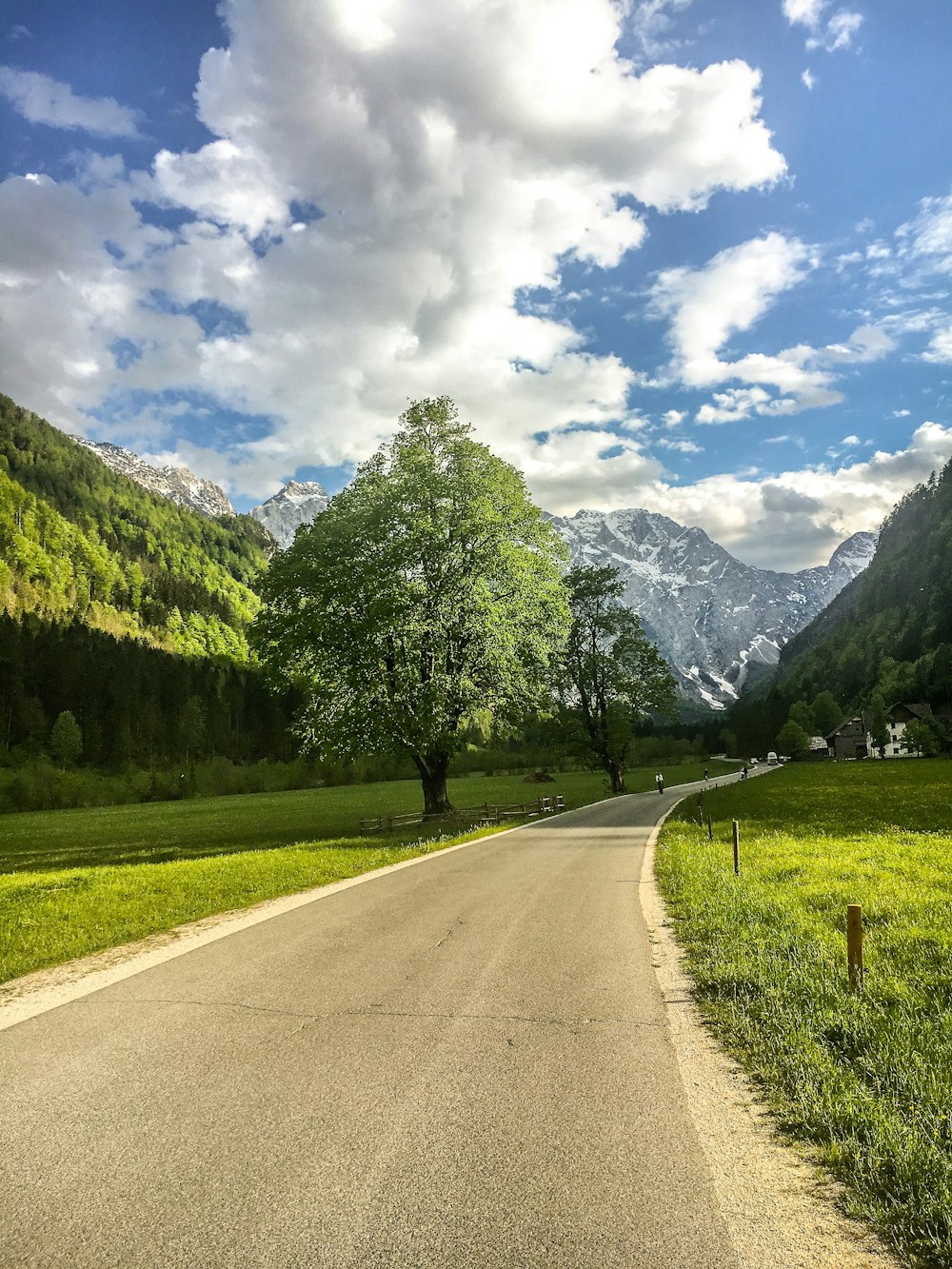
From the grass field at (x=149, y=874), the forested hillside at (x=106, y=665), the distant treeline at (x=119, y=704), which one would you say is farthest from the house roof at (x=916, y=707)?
the grass field at (x=149, y=874)

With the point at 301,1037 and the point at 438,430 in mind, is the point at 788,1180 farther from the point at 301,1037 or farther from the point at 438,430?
the point at 438,430

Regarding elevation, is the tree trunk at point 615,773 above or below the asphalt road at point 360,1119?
below

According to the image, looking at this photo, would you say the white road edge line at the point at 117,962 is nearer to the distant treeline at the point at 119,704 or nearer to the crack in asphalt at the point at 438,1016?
the crack in asphalt at the point at 438,1016

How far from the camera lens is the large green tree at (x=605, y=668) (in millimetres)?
52750

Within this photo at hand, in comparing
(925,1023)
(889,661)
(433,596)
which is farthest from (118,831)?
(889,661)

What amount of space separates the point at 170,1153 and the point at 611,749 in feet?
177

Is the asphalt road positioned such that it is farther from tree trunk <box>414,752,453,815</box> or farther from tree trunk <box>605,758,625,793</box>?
tree trunk <box>605,758,625,793</box>

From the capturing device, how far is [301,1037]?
6582 mm

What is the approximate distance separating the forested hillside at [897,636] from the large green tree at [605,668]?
96.4 metres

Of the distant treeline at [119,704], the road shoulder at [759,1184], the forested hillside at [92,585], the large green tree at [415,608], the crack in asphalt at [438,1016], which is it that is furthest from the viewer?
the forested hillside at [92,585]

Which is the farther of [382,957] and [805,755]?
[805,755]

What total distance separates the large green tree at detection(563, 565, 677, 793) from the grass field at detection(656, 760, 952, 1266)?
33975mm

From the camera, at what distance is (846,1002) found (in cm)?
711

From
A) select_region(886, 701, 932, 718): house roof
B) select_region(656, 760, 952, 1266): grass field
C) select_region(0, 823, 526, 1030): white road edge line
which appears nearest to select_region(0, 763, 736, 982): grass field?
select_region(0, 823, 526, 1030): white road edge line
